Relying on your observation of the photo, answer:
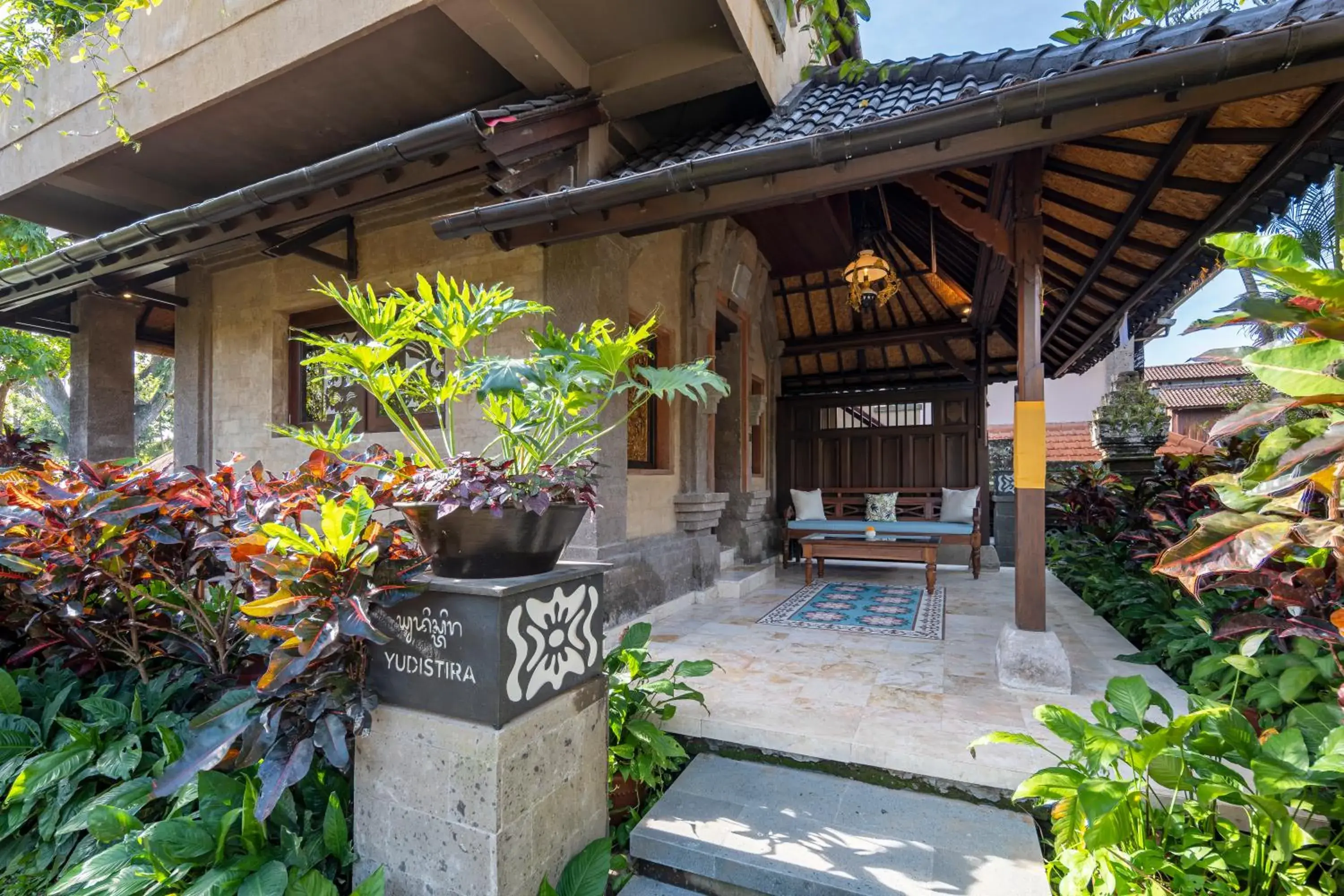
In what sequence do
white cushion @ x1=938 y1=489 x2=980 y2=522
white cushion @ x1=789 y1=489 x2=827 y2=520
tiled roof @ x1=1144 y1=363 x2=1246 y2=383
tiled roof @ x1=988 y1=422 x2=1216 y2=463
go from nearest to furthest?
white cushion @ x1=938 y1=489 x2=980 y2=522 → white cushion @ x1=789 y1=489 x2=827 y2=520 → tiled roof @ x1=988 y1=422 x2=1216 y2=463 → tiled roof @ x1=1144 y1=363 x2=1246 y2=383

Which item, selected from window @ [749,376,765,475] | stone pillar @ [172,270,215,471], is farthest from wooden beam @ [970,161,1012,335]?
stone pillar @ [172,270,215,471]

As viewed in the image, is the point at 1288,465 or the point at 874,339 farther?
the point at 874,339

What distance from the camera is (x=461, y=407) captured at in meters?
3.90

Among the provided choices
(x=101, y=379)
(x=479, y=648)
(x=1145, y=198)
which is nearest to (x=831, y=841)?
(x=479, y=648)

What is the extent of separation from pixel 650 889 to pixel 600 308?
3135mm

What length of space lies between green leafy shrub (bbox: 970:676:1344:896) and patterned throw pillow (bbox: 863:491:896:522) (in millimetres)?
6308

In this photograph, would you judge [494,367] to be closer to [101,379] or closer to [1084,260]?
[1084,260]

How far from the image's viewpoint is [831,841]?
1923mm

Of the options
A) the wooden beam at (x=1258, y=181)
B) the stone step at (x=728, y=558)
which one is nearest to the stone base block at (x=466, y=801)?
the wooden beam at (x=1258, y=181)

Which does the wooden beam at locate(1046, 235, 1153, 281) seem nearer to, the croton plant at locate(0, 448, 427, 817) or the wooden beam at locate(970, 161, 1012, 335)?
the wooden beam at locate(970, 161, 1012, 335)

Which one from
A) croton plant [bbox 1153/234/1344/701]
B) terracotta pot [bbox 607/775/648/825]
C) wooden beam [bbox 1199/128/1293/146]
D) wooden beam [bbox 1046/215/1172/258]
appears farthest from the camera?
wooden beam [bbox 1046/215/1172/258]

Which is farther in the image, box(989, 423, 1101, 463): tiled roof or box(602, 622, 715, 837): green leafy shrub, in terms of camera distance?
box(989, 423, 1101, 463): tiled roof

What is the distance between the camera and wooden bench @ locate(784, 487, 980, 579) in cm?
682

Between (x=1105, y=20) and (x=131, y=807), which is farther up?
(x=1105, y=20)
